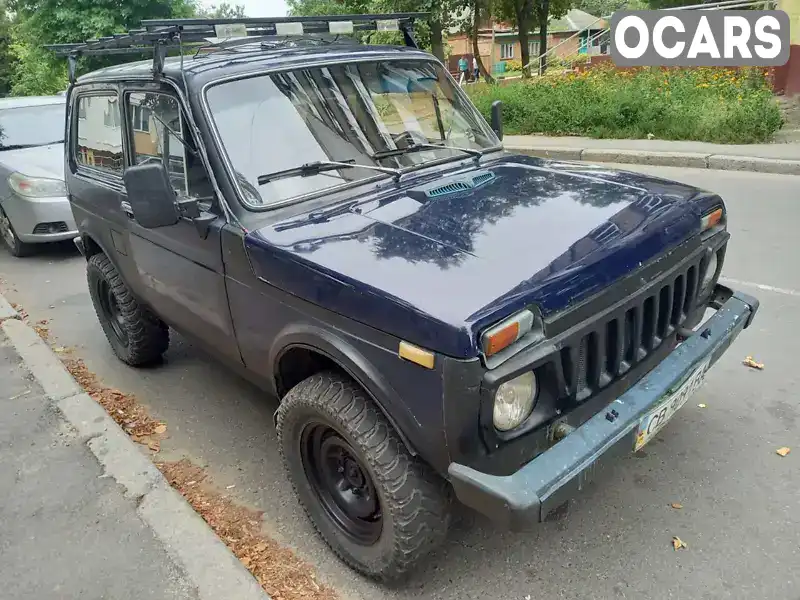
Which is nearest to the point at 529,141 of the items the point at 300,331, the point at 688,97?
the point at 688,97

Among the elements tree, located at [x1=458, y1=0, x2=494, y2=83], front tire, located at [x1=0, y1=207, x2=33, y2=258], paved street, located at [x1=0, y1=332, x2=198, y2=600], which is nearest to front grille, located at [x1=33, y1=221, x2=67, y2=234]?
front tire, located at [x1=0, y1=207, x2=33, y2=258]

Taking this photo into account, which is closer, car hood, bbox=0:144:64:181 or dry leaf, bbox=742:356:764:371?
dry leaf, bbox=742:356:764:371

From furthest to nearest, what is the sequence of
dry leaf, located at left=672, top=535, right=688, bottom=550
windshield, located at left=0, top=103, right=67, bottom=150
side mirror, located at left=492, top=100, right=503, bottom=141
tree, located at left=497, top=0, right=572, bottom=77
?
1. tree, located at left=497, top=0, right=572, bottom=77
2. windshield, located at left=0, top=103, right=67, bottom=150
3. side mirror, located at left=492, top=100, right=503, bottom=141
4. dry leaf, located at left=672, top=535, right=688, bottom=550

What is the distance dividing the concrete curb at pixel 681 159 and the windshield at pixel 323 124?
15.8 feet

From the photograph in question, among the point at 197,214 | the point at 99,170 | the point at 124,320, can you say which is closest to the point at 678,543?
the point at 197,214

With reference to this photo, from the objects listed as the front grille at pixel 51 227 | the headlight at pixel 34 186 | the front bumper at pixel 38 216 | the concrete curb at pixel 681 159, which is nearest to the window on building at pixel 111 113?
the front bumper at pixel 38 216

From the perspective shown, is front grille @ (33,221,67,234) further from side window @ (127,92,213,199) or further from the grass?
the grass

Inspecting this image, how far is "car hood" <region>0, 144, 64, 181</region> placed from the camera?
803 cm

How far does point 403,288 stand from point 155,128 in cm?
206

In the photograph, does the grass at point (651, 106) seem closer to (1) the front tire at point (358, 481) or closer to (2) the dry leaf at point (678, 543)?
(2) the dry leaf at point (678, 543)

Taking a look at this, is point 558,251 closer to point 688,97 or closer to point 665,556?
point 665,556

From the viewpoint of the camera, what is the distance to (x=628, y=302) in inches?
101

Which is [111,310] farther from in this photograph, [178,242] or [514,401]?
[514,401]

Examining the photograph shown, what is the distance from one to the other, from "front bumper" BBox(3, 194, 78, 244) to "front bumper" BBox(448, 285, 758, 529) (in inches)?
280
